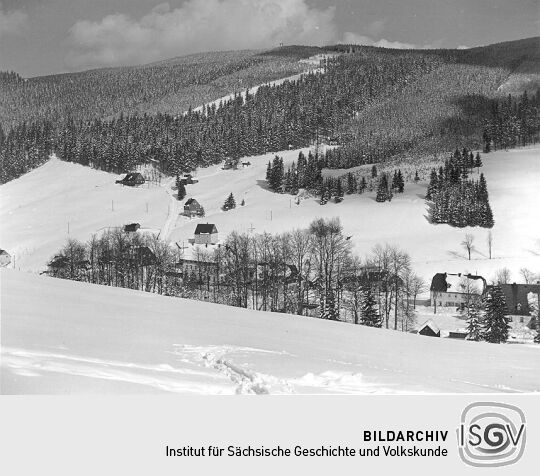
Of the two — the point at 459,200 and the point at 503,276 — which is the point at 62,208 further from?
the point at 503,276

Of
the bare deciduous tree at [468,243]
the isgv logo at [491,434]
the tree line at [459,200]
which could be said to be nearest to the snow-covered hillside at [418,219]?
the bare deciduous tree at [468,243]

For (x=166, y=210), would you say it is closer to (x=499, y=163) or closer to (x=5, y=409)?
(x=499, y=163)

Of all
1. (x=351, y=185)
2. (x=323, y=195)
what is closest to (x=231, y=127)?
(x=351, y=185)

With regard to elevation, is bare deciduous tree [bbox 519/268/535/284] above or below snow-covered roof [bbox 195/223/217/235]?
below

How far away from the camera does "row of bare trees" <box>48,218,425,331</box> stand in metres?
22.4

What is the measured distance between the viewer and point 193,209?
2156 inches

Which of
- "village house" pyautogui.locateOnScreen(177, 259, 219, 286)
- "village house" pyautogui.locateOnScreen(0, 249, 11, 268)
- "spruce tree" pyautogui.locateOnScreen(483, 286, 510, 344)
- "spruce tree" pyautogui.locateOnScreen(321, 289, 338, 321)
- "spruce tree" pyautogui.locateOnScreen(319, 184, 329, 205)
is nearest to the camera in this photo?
"spruce tree" pyautogui.locateOnScreen(321, 289, 338, 321)

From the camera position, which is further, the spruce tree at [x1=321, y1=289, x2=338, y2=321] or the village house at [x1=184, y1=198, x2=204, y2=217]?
the village house at [x1=184, y1=198, x2=204, y2=217]

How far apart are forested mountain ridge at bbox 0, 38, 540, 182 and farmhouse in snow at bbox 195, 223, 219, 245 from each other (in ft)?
77.1

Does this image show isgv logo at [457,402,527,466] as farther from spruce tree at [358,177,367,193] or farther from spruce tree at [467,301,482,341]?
spruce tree at [358,177,367,193]

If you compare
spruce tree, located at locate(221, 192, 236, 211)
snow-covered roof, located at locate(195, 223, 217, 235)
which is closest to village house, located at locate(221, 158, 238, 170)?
spruce tree, located at locate(221, 192, 236, 211)

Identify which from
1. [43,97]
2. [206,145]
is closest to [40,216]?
[206,145]

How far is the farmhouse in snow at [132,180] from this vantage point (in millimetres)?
66069

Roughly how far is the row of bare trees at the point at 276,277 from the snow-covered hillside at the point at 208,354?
36.9ft
